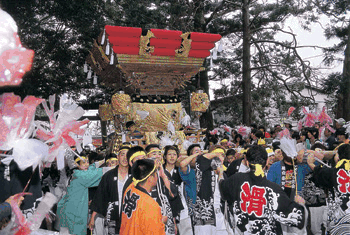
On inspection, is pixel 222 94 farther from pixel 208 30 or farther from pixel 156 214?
pixel 156 214

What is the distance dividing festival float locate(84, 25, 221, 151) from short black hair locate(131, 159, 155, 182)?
11.3 feet

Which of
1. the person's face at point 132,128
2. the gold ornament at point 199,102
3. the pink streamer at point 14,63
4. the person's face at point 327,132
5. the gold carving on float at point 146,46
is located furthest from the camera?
the gold ornament at point 199,102

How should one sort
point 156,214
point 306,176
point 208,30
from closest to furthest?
point 156,214 → point 306,176 → point 208,30

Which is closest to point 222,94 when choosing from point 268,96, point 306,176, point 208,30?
point 268,96

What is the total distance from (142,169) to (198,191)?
177cm

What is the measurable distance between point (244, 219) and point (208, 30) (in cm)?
1005

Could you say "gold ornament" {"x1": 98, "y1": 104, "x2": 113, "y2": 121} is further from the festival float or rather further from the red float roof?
the red float roof

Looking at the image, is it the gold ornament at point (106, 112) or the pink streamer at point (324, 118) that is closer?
the pink streamer at point (324, 118)

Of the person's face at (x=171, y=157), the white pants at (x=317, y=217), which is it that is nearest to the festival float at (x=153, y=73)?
the person's face at (x=171, y=157)

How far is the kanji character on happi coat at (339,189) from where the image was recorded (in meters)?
3.64

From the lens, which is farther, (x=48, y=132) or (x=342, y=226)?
(x=342, y=226)

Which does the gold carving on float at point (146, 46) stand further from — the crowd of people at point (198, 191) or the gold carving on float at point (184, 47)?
the crowd of people at point (198, 191)

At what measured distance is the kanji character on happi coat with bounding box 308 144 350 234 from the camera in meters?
3.64

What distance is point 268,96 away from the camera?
13266 millimetres
